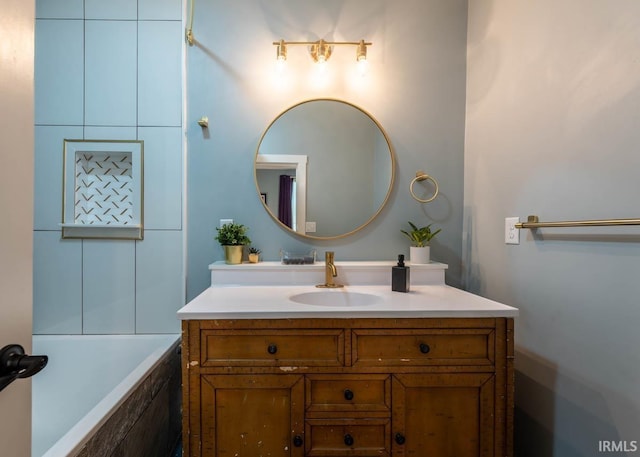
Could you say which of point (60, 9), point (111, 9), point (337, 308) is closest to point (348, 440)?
point (337, 308)

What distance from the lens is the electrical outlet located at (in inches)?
46.9

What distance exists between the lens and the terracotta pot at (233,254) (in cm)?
142

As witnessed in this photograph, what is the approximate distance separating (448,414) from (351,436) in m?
0.33

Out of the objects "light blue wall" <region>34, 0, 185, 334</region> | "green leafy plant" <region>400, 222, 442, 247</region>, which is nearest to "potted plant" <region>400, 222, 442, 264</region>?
"green leafy plant" <region>400, 222, 442, 247</region>

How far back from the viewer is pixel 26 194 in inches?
20.5

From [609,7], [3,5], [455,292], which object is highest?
[609,7]

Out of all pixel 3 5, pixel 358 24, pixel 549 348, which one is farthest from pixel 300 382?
pixel 358 24

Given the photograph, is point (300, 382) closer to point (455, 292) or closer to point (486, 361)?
point (486, 361)

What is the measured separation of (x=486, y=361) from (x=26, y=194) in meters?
1.27

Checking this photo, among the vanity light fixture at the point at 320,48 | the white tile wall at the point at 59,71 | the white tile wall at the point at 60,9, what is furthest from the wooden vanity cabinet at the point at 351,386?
the white tile wall at the point at 60,9

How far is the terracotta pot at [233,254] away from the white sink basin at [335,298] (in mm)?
387

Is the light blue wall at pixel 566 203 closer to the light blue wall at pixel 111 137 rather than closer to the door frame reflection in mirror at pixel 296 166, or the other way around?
the door frame reflection in mirror at pixel 296 166

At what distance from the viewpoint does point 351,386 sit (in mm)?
960

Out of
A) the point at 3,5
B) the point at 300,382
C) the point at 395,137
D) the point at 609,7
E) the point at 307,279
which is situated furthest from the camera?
the point at 395,137
